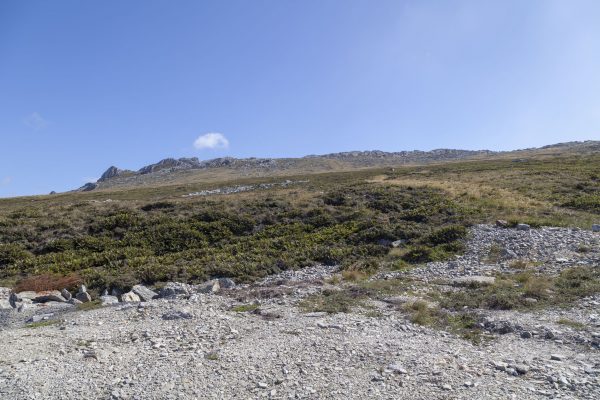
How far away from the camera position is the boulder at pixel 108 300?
15.5m

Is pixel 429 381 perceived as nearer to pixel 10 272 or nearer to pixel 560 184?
pixel 10 272

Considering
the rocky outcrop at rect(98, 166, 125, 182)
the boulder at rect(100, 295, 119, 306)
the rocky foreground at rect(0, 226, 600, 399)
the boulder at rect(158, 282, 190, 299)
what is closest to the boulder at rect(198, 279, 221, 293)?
the boulder at rect(158, 282, 190, 299)

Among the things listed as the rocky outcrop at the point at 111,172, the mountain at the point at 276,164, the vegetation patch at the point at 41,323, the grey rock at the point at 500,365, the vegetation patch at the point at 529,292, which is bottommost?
the vegetation patch at the point at 529,292

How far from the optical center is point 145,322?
12.6 metres

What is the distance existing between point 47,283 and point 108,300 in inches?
197

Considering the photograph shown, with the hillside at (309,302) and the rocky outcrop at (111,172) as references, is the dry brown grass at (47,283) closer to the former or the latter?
the hillside at (309,302)

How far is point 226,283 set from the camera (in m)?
17.8

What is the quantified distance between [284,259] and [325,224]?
852cm

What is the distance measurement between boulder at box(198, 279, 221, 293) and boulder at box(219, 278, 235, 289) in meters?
0.16

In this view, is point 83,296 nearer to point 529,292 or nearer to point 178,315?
point 178,315

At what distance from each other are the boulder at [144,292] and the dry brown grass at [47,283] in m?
3.42

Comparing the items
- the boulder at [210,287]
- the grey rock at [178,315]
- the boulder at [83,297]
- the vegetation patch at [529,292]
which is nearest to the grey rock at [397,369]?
the vegetation patch at [529,292]

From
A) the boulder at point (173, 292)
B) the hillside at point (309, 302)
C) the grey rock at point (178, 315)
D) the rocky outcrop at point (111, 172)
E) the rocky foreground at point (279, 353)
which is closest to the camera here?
the rocky foreground at point (279, 353)

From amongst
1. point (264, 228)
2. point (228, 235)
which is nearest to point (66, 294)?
point (228, 235)
